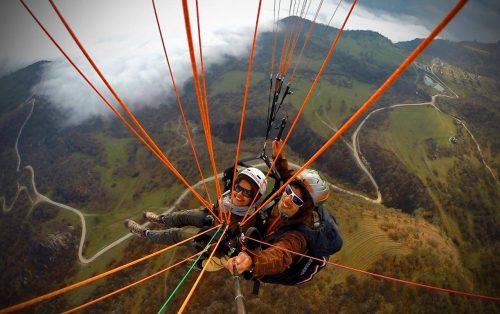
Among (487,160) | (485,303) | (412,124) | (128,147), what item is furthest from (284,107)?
(485,303)

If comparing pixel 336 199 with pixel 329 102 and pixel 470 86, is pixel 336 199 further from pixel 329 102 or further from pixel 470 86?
pixel 470 86

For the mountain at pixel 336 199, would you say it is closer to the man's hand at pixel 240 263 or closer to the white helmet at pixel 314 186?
the white helmet at pixel 314 186

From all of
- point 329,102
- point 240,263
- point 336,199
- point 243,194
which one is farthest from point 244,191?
point 329,102

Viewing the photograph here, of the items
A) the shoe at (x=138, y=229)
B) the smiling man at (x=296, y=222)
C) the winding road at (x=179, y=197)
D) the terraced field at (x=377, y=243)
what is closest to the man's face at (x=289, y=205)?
the smiling man at (x=296, y=222)

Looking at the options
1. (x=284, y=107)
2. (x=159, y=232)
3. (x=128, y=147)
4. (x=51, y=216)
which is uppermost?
(x=159, y=232)

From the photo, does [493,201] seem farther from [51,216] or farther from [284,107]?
[51,216]

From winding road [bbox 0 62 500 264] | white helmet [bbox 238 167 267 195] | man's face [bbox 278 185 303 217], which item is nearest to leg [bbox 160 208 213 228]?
white helmet [bbox 238 167 267 195]
